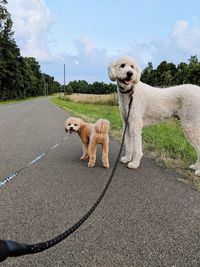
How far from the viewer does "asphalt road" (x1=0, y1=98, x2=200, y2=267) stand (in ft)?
8.06

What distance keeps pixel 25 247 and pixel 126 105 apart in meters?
4.04

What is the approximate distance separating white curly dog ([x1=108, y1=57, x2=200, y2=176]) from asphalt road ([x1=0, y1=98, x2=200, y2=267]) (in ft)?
2.12

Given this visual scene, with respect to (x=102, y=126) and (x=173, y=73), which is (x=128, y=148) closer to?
(x=102, y=126)

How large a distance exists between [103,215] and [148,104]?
8.45 feet

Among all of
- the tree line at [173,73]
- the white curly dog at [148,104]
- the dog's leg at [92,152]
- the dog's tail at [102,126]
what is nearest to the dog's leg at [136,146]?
the white curly dog at [148,104]

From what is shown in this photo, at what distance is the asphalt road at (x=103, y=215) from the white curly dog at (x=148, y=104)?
65 cm

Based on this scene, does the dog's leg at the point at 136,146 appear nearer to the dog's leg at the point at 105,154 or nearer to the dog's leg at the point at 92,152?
the dog's leg at the point at 105,154

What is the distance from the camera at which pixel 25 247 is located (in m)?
1.53

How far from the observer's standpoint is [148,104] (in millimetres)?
5293

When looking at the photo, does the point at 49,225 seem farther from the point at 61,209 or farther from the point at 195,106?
the point at 195,106

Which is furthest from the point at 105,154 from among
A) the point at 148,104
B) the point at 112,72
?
the point at 112,72

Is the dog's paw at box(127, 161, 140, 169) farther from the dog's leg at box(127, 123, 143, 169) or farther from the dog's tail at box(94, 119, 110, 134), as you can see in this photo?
the dog's tail at box(94, 119, 110, 134)

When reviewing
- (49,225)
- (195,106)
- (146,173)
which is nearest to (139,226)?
(49,225)

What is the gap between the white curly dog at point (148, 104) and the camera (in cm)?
494
